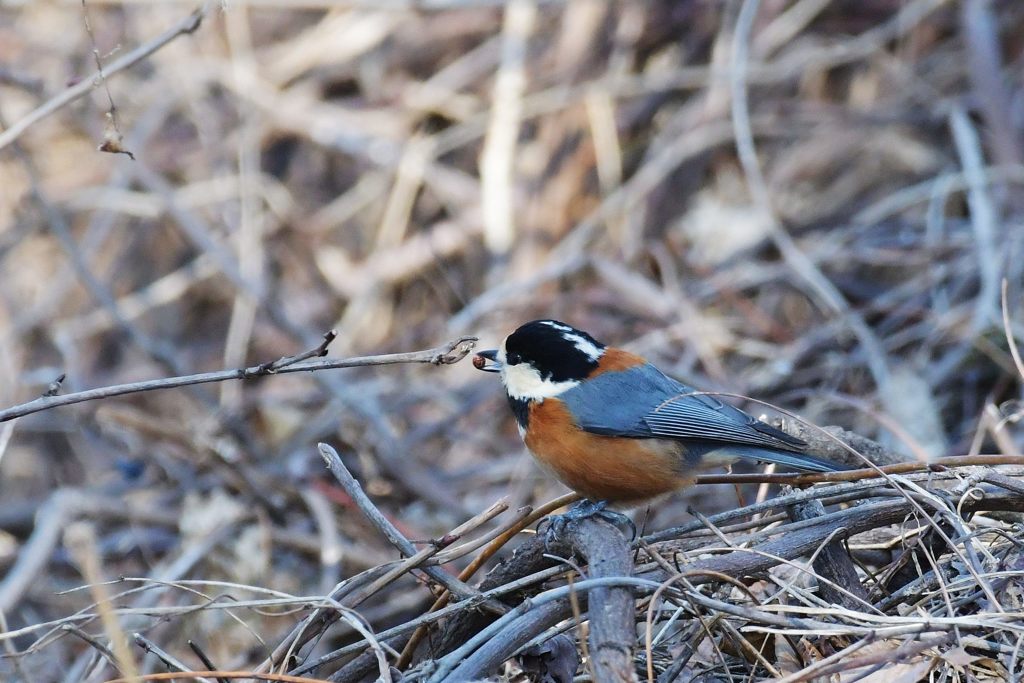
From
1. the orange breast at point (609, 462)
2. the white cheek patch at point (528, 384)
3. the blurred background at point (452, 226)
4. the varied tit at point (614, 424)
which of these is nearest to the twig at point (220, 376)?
the varied tit at point (614, 424)

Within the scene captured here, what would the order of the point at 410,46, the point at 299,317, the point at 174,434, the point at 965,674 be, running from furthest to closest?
A: the point at 410,46 → the point at 299,317 → the point at 174,434 → the point at 965,674

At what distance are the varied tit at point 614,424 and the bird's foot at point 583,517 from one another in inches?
0.9

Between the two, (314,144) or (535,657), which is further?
(314,144)

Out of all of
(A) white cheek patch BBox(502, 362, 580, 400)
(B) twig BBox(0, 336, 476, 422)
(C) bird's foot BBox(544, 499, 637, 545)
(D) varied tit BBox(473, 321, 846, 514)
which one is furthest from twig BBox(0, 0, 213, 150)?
(C) bird's foot BBox(544, 499, 637, 545)

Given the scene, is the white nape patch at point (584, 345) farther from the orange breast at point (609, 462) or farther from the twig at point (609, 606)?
the twig at point (609, 606)

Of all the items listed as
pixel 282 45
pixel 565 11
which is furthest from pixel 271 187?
pixel 565 11

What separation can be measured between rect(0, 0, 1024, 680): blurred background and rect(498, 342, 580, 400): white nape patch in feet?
4.38

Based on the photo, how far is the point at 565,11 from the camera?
6.80 m

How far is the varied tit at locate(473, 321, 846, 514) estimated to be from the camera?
318 centimetres

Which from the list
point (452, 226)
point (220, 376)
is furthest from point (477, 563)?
point (452, 226)

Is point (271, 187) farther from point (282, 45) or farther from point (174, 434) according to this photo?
point (174, 434)

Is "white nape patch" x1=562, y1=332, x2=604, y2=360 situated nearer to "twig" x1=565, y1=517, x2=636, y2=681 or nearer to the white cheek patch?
the white cheek patch

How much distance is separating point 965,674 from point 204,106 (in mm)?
5830

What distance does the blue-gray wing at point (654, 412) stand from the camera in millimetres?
3158
